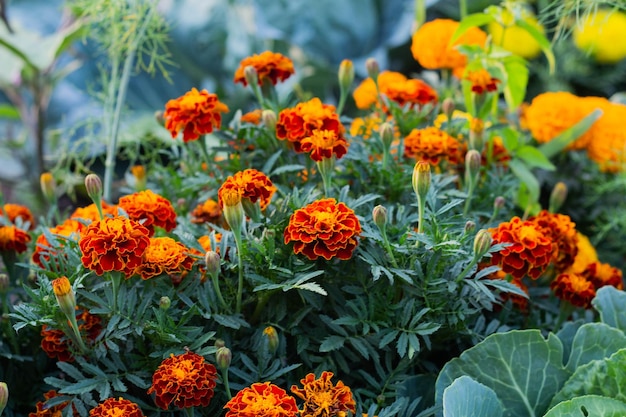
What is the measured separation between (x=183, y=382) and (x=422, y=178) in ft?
1.12

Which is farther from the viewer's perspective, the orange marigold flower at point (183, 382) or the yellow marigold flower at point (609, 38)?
the yellow marigold flower at point (609, 38)

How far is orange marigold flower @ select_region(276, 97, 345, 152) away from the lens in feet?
3.02

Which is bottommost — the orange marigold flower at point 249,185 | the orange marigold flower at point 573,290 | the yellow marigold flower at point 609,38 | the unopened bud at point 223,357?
the yellow marigold flower at point 609,38

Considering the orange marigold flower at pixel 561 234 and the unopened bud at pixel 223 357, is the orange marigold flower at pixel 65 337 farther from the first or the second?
the orange marigold flower at pixel 561 234

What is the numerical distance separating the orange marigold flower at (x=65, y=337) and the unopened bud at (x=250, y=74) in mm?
379

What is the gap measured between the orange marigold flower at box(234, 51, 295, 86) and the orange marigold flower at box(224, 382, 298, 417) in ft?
1.59

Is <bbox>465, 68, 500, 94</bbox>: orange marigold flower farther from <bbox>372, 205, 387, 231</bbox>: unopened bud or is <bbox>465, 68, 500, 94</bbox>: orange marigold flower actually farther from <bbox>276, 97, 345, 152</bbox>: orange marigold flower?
<bbox>372, 205, 387, 231</bbox>: unopened bud

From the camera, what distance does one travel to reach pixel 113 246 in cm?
76

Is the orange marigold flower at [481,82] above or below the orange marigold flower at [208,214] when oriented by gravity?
above

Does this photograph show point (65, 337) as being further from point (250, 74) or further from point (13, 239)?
point (250, 74)

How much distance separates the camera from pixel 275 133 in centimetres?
101

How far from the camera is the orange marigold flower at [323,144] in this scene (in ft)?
2.86

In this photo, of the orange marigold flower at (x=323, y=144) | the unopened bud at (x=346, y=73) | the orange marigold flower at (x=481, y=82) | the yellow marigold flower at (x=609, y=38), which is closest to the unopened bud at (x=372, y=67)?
the unopened bud at (x=346, y=73)

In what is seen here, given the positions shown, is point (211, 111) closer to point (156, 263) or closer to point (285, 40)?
point (156, 263)
